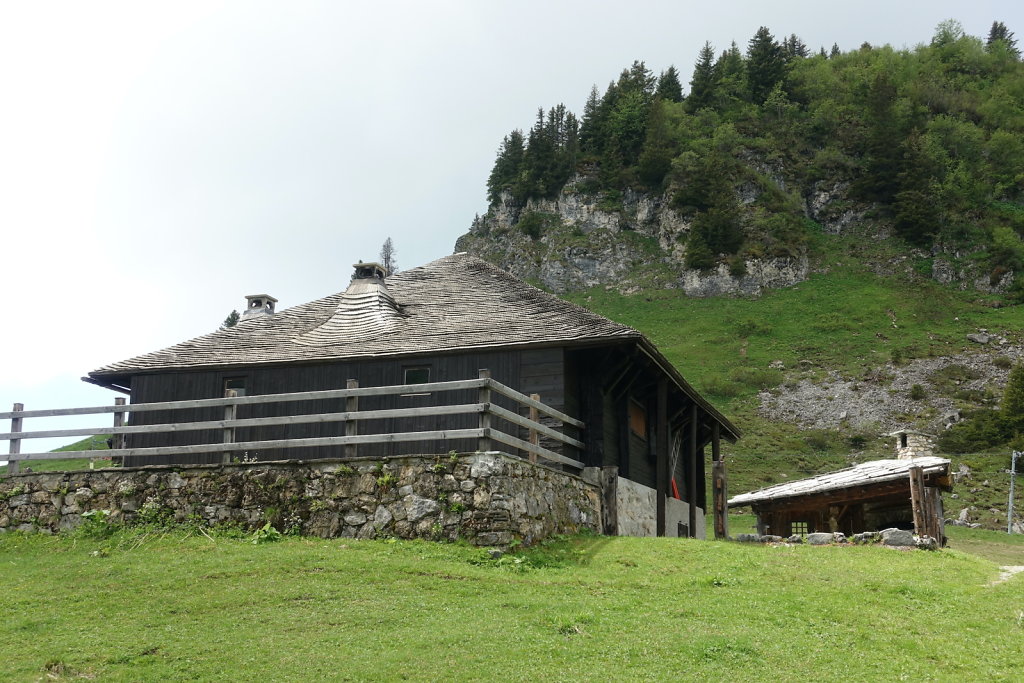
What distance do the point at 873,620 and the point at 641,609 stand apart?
9.06 ft

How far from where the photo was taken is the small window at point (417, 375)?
19.4 meters

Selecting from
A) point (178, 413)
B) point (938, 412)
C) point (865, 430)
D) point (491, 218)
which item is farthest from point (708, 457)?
point (491, 218)

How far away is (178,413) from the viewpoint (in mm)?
20750

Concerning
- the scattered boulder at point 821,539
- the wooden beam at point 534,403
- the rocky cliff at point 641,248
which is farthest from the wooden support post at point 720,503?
the rocky cliff at point 641,248

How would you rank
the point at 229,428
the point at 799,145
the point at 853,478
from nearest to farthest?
the point at 229,428 → the point at 853,478 → the point at 799,145

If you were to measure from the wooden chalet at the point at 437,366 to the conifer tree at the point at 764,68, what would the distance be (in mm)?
99080

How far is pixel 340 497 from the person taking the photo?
590 inches

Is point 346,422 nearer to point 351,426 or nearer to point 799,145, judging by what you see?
point 351,426

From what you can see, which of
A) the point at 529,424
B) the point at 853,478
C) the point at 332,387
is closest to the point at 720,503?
the point at 529,424

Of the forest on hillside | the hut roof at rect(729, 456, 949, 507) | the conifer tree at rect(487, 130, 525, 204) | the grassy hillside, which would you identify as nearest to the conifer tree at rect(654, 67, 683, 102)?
the forest on hillside

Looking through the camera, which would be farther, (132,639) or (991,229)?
(991,229)

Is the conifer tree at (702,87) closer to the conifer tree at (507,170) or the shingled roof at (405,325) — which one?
the conifer tree at (507,170)

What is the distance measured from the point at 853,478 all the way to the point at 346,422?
13.0 m

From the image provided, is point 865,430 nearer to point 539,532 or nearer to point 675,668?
point 539,532
